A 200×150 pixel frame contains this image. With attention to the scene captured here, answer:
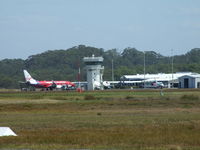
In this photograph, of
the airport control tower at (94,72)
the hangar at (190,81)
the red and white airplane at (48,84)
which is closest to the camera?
the hangar at (190,81)

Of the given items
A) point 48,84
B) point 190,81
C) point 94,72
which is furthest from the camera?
point 48,84

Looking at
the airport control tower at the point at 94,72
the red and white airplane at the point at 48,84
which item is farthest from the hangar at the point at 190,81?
the red and white airplane at the point at 48,84

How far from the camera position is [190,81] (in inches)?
6467

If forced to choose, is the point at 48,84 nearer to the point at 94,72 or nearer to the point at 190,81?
the point at 94,72

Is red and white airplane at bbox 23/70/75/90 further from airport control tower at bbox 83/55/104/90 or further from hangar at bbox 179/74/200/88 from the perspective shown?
hangar at bbox 179/74/200/88

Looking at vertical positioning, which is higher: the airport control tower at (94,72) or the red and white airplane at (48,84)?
the airport control tower at (94,72)

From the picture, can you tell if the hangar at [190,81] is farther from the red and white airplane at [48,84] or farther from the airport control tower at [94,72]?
the red and white airplane at [48,84]

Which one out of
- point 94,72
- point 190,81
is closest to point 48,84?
point 94,72

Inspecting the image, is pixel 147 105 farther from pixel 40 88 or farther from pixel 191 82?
pixel 40 88

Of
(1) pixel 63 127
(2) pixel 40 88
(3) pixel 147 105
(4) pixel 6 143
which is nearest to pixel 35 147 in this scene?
(4) pixel 6 143

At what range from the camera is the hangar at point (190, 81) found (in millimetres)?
162875

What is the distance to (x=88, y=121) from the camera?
44.5 m

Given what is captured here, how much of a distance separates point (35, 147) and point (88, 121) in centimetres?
1614

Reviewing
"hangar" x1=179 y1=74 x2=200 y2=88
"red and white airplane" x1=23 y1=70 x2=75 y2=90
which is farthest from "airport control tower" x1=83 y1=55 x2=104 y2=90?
"hangar" x1=179 y1=74 x2=200 y2=88
